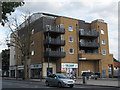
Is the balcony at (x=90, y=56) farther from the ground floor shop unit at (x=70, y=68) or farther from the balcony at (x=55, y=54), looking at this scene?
the balcony at (x=55, y=54)

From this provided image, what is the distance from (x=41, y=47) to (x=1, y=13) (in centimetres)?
3014

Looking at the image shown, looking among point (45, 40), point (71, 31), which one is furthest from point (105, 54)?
point (45, 40)

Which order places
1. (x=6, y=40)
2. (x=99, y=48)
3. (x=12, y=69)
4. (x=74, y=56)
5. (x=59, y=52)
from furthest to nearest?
(x=12, y=69) < (x=99, y=48) < (x=74, y=56) < (x=59, y=52) < (x=6, y=40)

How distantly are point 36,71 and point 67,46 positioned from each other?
958 cm

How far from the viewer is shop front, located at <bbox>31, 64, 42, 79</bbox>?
42125mm

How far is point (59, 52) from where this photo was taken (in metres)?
40.2

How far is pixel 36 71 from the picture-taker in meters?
44.2

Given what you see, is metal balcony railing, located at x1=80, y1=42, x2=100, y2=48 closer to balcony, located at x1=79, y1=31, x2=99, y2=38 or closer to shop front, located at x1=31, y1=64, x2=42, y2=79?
balcony, located at x1=79, y1=31, x2=99, y2=38

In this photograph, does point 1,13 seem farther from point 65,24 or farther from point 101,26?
point 101,26

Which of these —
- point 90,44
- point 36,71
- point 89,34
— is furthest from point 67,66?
point 89,34

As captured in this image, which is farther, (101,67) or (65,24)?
(101,67)

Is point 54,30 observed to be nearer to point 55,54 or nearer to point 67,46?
point 67,46

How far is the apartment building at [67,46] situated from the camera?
41.0m

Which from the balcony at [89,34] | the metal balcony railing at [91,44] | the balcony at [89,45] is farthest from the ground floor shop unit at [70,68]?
the balcony at [89,34]
